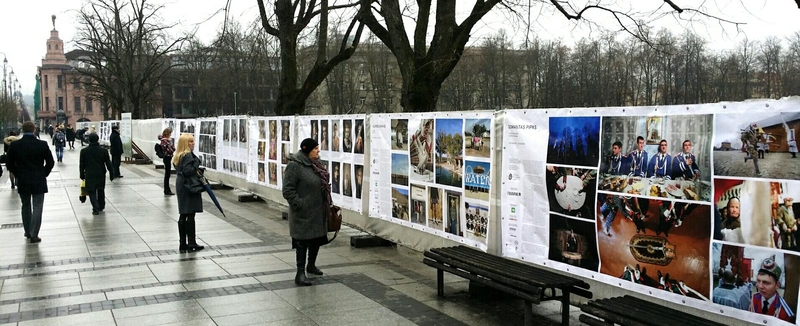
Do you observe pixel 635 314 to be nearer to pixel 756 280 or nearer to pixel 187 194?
pixel 756 280

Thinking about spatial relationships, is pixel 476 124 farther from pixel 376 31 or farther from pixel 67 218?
pixel 376 31

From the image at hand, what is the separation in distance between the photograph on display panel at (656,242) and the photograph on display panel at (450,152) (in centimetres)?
233

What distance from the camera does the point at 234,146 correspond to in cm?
1802

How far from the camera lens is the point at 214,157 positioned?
2033 centimetres

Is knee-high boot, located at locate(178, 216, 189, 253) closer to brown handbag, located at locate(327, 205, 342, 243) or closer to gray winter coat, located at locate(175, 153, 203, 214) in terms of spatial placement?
gray winter coat, located at locate(175, 153, 203, 214)

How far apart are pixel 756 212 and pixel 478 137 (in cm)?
337

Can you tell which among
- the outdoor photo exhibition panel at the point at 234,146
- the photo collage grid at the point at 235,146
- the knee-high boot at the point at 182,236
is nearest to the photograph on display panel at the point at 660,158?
the knee-high boot at the point at 182,236

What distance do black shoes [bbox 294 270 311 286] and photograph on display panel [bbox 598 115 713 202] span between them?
3.53 metres

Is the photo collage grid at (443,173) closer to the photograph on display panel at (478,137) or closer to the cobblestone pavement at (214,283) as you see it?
the photograph on display panel at (478,137)

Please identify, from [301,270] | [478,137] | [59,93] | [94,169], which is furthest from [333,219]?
[59,93]

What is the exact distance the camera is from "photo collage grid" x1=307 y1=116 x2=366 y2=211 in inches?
419

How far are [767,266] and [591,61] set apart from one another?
77.0 meters

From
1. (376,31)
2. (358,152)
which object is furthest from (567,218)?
(376,31)

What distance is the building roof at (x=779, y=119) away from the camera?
4289 mm
